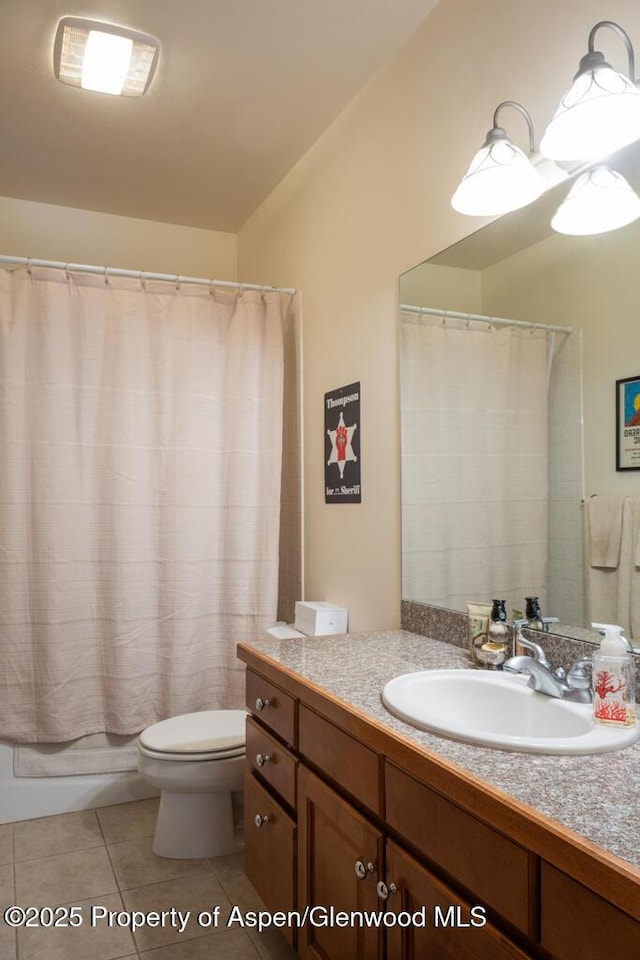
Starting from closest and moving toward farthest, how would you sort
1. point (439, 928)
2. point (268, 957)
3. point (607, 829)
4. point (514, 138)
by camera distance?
point (607, 829) < point (439, 928) < point (514, 138) < point (268, 957)

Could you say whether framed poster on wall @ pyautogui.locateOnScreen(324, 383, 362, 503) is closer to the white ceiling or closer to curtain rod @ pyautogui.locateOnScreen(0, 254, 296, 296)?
curtain rod @ pyautogui.locateOnScreen(0, 254, 296, 296)

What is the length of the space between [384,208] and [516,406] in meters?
0.90

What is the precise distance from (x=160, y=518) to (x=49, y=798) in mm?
1143

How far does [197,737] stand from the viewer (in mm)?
2289

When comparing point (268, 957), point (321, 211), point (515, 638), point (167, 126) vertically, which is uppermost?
point (167, 126)

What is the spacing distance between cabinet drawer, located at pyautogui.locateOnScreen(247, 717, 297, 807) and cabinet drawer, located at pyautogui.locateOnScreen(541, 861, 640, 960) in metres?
0.82

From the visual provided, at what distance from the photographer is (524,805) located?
0.89 meters

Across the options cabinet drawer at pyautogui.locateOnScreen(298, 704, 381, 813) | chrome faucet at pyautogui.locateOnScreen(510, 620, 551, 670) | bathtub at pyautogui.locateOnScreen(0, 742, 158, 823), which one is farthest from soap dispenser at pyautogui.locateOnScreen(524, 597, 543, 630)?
bathtub at pyautogui.locateOnScreen(0, 742, 158, 823)

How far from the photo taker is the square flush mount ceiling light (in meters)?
2.03

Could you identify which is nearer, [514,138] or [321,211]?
[514,138]

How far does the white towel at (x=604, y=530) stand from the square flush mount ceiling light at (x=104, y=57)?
6.18ft

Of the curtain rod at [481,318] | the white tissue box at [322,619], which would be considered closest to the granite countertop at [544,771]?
the white tissue box at [322,619]

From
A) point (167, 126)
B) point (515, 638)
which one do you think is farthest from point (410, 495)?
point (167, 126)

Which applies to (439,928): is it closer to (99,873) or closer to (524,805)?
(524,805)
